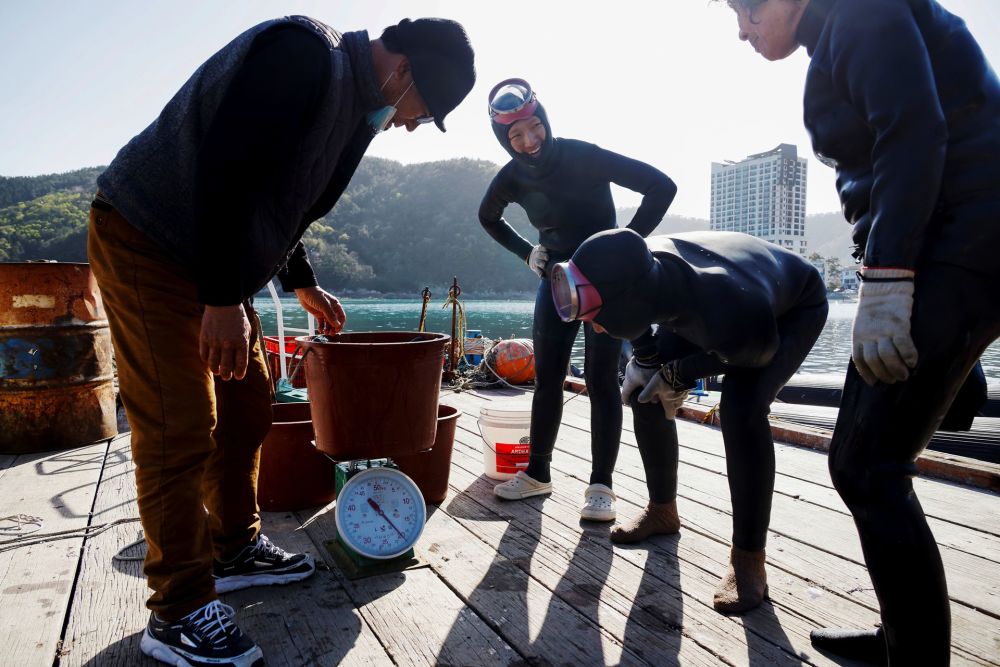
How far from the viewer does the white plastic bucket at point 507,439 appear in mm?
3289

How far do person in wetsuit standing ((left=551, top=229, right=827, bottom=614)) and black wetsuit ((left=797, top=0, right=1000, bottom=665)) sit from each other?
0.45m

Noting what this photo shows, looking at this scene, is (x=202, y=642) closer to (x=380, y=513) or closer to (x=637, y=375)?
(x=380, y=513)

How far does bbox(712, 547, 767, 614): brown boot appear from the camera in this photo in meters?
1.89

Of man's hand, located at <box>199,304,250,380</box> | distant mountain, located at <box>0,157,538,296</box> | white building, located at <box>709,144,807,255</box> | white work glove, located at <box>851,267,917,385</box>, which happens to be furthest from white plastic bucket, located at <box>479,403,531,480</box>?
white building, located at <box>709,144,807,255</box>

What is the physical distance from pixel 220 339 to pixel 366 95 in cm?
77

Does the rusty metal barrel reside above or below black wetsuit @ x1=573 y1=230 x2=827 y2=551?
below

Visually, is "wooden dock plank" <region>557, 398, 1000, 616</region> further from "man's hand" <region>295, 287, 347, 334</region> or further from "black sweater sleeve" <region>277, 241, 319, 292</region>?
"black sweater sleeve" <region>277, 241, 319, 292</region>

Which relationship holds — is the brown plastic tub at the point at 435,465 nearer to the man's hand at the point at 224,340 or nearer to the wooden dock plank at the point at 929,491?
the man's hand at the point at 224,340

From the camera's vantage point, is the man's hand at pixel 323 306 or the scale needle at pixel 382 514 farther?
the man's hand at pixel 323 306

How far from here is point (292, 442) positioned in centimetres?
272

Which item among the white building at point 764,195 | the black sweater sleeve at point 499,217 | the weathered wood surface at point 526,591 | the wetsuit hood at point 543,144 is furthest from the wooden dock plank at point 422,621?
the white building at point 764,195

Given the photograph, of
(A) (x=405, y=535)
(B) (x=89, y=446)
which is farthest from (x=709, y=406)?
(B) (x=89, y=446)

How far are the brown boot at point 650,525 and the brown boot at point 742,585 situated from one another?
0.49 metres

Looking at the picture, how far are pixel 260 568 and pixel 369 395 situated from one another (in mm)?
722
